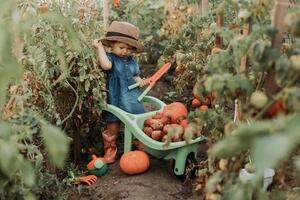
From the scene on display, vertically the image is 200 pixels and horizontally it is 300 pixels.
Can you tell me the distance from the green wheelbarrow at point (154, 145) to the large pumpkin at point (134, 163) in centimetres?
7

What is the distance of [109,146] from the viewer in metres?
2.94

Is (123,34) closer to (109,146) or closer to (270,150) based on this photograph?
(109,146)

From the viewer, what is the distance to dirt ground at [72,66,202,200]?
8.31 feet

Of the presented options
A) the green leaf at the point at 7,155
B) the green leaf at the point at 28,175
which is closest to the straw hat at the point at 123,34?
the green leaf at the point at 28,175

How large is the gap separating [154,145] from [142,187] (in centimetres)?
23

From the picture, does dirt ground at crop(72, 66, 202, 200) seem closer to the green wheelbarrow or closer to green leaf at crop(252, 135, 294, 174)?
the green wheelbarrow

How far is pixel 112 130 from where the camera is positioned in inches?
115

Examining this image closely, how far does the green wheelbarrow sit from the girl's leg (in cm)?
14

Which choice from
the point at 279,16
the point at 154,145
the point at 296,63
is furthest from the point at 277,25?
the point at 154,145

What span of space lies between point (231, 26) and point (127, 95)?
1191 mm

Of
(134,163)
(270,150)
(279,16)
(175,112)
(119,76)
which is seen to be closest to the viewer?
(270,150)

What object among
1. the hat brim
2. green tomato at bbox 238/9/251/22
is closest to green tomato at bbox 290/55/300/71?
green tomato at bbox 238/9/251/22

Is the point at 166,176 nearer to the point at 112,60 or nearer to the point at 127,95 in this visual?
the point at 127,95

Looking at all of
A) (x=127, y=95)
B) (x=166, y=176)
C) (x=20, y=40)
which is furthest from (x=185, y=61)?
(x=20, y=40)
